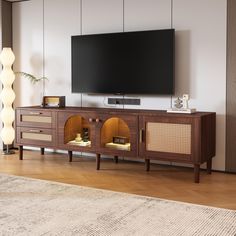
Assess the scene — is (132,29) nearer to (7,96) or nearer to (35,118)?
(35,118)

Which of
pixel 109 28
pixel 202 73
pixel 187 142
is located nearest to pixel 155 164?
pixel 187 142

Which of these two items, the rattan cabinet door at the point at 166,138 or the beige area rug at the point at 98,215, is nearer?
the beige area rug at the point at 98,215

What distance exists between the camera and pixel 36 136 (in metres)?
5.00

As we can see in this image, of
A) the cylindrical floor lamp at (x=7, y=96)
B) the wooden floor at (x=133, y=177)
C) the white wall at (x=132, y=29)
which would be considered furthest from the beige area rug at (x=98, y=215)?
the cylindrical floor lamp at (x=7, y=96)

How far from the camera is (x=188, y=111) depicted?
4.15 meters

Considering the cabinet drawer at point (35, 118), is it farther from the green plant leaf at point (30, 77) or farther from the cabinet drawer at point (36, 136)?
the green plant leaf at point (30, 77)

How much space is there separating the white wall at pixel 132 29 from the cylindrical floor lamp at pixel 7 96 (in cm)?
39

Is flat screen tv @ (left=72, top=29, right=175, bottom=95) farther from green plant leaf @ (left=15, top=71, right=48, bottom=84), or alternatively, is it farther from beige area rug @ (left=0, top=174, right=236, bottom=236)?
beige area rug @ (left=0, top=174, right=236, bottom=236)

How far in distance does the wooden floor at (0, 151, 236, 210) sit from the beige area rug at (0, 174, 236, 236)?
267 millimetres

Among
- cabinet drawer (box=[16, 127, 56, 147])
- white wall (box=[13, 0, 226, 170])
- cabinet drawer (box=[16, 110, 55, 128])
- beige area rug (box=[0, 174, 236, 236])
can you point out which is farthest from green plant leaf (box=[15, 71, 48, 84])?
beige area rug (box=[0, 174, 236, 236])

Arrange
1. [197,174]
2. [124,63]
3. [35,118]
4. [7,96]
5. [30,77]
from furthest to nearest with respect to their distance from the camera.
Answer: [30,77], [7,96], [35,118], [124,63], [197,174]

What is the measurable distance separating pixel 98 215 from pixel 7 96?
3.03m

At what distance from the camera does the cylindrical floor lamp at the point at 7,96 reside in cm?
538

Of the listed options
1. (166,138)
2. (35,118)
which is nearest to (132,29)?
(166,138)
